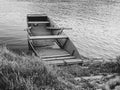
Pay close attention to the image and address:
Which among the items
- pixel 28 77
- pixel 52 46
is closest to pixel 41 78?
pixel 28 77

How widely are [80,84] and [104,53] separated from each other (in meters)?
8.95

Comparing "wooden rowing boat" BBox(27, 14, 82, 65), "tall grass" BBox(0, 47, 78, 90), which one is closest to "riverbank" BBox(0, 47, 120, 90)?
"tall grass" BBox(0, 47, 78, 90)

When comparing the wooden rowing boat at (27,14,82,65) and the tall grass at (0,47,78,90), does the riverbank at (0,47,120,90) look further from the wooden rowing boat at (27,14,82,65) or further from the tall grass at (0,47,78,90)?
the wooden rowing boat at (27,14,82,65)

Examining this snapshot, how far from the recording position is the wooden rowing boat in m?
9.52

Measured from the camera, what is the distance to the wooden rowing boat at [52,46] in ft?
31.2

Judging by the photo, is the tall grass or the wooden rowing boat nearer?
the tall grass

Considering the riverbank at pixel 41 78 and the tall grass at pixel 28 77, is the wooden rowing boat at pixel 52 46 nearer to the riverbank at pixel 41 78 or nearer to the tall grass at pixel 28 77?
the riverbank at pixel 41 78

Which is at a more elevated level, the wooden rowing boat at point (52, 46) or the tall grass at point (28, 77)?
the tall grass at point (28, 77)

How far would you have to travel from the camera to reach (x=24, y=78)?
Result: 5.25 metres

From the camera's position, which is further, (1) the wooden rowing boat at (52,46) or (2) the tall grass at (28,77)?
(1) the wooden rowing boat at (52,46)

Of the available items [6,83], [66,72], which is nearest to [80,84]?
[66,72]

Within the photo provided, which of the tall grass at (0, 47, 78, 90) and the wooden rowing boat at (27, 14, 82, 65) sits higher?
the tall grass at (0, 47, 78, 90)

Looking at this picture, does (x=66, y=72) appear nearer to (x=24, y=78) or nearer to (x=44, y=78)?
(x=44, y=78)

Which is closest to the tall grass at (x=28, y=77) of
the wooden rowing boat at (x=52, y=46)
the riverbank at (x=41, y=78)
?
the riverbank at (x=41, y=78)
